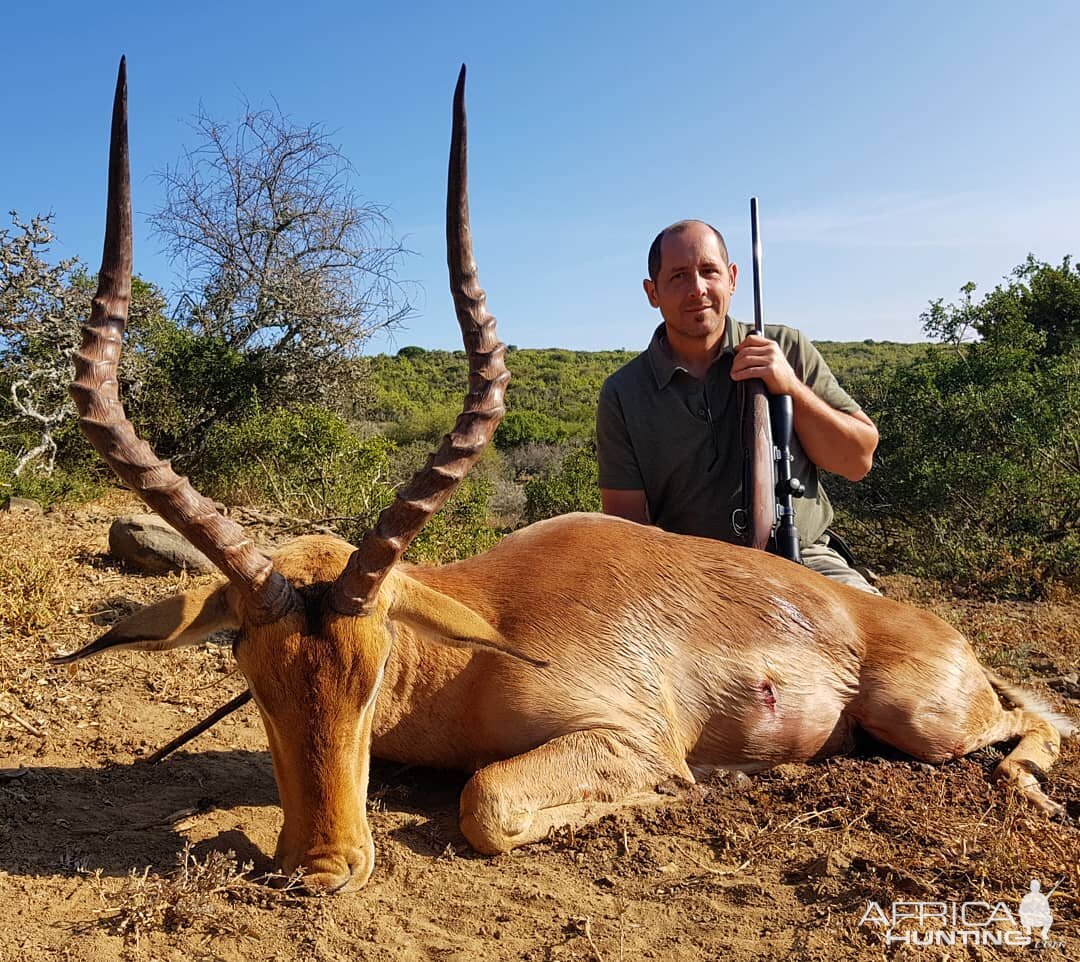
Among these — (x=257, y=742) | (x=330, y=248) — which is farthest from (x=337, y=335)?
(x=257, y=742)

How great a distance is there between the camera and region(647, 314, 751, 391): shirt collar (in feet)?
20.8

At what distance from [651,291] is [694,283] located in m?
0.49

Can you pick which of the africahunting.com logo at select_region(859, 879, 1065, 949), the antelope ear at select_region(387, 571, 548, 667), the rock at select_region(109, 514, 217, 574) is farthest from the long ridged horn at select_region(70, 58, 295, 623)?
the rock at select_region(109, 514, 217, 574)

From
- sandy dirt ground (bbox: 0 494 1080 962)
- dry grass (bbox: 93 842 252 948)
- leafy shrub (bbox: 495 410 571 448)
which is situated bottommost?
sandy dirt ground (bbox: 0 494 1080 962)

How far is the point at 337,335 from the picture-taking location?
53.0ft

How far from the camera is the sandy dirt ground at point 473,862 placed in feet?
9.89

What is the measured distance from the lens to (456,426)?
3658 millimetres

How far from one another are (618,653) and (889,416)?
389 inches

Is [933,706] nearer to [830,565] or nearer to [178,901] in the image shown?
[830,565]

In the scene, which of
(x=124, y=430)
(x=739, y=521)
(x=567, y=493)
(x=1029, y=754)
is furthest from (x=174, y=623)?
(x=567, y=493)

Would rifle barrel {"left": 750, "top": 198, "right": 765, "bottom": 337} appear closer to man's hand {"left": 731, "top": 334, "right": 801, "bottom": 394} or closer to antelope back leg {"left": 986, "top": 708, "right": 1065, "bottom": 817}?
man's hand {"left": 731, "top": 334, "right": 801, "bottom": 394}

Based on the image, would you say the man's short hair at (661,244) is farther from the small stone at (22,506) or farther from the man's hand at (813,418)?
the small stone at (22,506)

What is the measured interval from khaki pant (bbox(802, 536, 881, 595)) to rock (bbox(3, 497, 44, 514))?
769 cm

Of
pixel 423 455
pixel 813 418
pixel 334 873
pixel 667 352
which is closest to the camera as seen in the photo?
pixel 334 873
